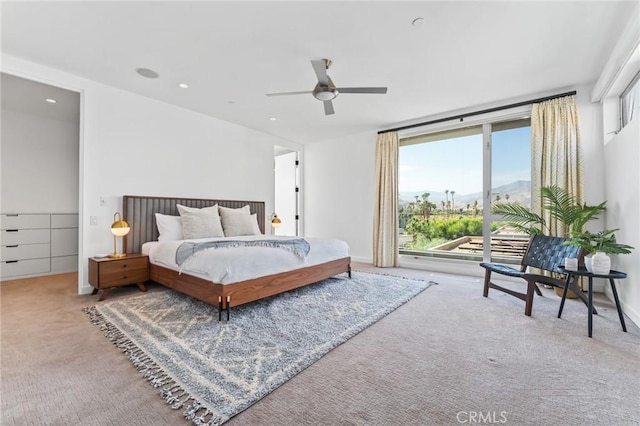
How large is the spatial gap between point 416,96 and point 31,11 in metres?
4.14

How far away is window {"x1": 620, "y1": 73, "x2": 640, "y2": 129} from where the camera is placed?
9.25 ft

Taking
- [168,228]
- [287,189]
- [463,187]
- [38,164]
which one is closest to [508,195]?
[463,187]

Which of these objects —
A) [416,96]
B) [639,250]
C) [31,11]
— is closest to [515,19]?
[416,96]

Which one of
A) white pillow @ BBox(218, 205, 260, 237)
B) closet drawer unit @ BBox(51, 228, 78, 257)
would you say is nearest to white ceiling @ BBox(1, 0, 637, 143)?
white pillow @ BBox(218, 205, 260, 237)

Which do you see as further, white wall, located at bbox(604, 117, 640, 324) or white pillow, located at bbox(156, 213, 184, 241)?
white pillow, located at bbox(156, 213, 184, 241)

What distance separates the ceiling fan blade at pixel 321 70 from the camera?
8.34ft

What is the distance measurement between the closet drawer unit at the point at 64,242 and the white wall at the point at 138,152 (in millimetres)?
1725

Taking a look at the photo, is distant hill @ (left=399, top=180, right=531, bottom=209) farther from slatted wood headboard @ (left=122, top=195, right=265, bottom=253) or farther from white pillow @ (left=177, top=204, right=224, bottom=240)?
slatted wood headboard @ (left=122, top=195, right=265, bottom=253)

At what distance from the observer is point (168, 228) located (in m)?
3.78

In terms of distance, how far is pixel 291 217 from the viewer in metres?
6.72

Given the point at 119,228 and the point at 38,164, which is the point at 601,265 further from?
the point at 38,164

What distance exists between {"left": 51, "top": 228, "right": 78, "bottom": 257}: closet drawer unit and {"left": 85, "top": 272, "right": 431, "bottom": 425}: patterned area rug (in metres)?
2.54

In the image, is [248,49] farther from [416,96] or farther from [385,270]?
[385,270]

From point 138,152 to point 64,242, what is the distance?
2.26 meters
